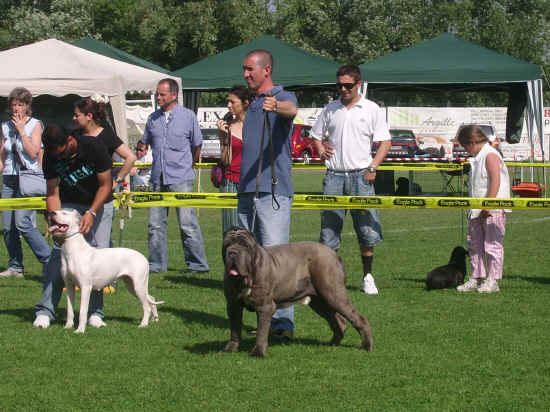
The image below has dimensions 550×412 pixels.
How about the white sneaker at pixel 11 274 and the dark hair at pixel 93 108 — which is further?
the white sneaker at pixel 11 274

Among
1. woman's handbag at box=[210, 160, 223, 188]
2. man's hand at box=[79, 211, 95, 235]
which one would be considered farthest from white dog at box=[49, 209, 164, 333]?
woman's handbag at box=[210, 160, 223, 188]

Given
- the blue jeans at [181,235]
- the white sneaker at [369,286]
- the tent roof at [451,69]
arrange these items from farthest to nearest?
the tent roof at [451,69]
the blue jeans at [181,235]
the white sneaker at [369,286]

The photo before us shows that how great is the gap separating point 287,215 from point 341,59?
195 ft

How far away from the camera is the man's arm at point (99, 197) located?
682 cm

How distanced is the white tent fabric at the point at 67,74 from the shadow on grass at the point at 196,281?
6668 mm

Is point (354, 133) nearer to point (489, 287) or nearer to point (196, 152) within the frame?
point (489, 287)

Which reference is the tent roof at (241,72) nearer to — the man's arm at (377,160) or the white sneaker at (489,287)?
the man's arm at (377,160)

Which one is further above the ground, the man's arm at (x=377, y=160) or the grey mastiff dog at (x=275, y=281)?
the man's arm at (x=377, y=160)

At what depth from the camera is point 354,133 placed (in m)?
8.52

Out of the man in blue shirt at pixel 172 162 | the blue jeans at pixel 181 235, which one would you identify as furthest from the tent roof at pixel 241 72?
the blue jeans at pixel 181 235

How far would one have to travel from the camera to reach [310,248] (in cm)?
621

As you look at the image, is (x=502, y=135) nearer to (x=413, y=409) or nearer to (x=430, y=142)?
(x=430, y=142)

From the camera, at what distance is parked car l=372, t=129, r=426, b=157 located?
34.1 metres

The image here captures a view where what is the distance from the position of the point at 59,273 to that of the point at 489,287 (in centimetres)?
448
